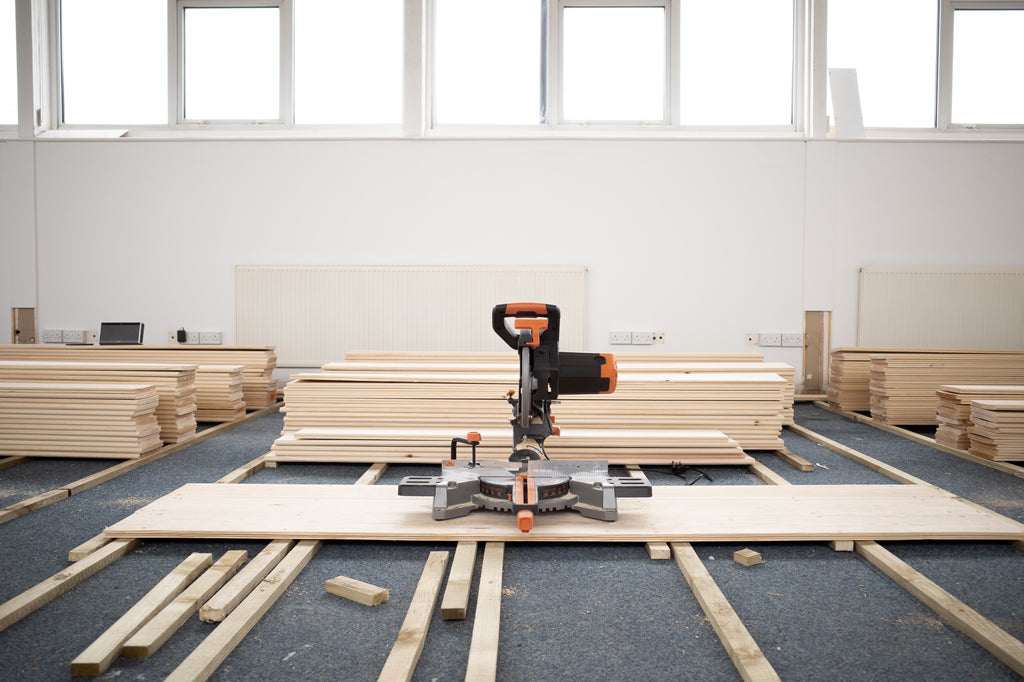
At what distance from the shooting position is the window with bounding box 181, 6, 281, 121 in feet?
21.1

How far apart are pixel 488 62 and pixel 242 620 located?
5.89m

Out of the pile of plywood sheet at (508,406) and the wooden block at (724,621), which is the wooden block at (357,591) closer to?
the wooden block at (724,621)

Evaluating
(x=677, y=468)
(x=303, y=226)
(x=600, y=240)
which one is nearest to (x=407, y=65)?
(x=303, y=226)

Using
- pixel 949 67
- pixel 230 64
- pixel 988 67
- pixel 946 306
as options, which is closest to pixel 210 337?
pixel 230 64

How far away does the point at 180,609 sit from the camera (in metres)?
1.81

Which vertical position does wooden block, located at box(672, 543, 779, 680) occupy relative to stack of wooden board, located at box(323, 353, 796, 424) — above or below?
below

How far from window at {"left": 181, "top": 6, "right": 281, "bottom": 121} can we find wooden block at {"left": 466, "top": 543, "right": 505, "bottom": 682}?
5749 mm

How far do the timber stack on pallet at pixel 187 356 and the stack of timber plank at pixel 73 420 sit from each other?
156cm

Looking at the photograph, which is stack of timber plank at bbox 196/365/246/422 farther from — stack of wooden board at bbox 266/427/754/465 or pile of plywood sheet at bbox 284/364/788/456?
stack of wooden board at bbox 266/427/754/465

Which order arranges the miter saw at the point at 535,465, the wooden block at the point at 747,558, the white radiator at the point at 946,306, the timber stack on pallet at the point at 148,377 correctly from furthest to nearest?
the white radiator at the point at 946,306, the timber stack on pallet at the point at 148,377, the miter saw at the point at 535,465, the wooden block at the point at 747,558

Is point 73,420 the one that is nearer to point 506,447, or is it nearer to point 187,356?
point 187,356

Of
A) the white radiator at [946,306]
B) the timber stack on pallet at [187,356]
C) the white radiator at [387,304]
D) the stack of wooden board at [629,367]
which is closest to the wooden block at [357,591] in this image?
the stack of wooden board at [629,367]

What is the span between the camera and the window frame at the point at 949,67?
627 cm

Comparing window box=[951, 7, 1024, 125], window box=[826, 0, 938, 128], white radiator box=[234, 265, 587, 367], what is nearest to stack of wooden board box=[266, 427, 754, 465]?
white radiator box=[234, 265, 587, 367]
